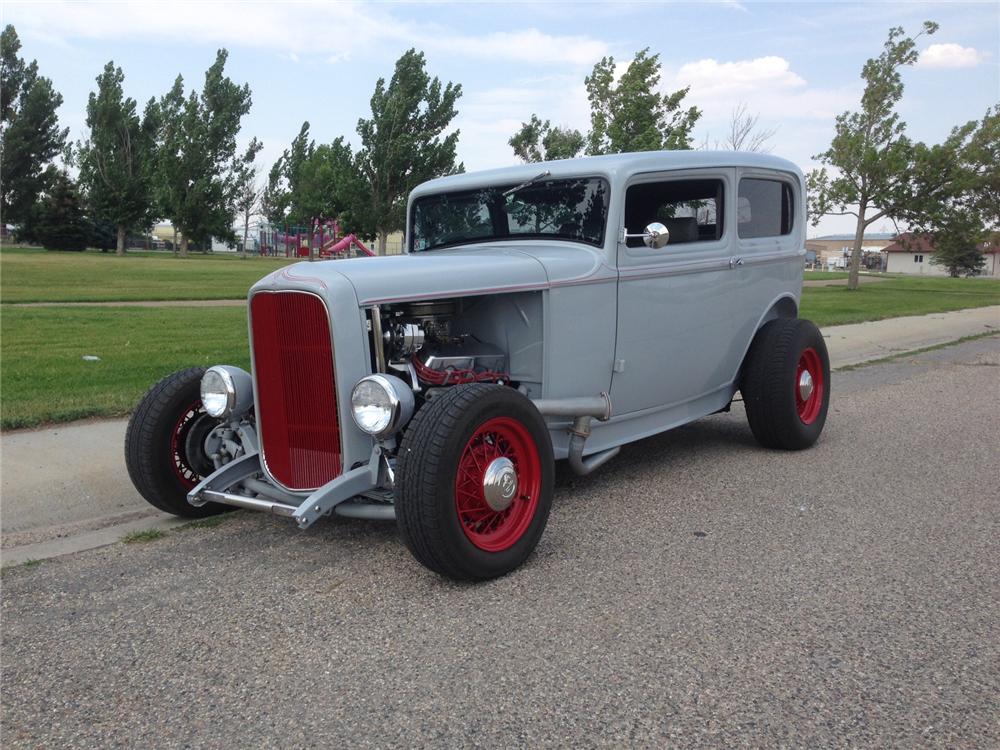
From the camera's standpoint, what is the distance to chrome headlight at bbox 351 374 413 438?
141 inches

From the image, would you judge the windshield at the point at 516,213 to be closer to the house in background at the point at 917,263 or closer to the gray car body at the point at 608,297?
the gray car body at the point at 608,297

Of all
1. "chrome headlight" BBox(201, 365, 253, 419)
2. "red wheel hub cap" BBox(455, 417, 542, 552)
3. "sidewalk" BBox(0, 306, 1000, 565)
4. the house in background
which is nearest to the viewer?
"red wheel hub cap" BBox(455, 417, 542, 552)

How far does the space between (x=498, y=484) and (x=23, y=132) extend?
5768 cm

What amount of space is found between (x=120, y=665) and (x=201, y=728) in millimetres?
582

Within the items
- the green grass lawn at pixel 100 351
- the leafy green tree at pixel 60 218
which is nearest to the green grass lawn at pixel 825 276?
the green grass lawn at pixel 100 351

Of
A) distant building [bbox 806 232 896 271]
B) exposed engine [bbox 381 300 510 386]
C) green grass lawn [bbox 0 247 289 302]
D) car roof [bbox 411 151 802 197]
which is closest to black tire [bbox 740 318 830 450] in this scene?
car roof [bbox 411 151 802 197]

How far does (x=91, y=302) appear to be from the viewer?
16016 millimetres

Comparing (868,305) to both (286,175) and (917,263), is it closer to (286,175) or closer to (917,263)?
(286,175)

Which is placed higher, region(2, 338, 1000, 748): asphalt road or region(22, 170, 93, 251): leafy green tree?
region(22, 170, 93, 251): leafy green tree

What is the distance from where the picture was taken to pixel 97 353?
9102 millimetres

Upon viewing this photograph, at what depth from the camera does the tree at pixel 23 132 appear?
51312mm

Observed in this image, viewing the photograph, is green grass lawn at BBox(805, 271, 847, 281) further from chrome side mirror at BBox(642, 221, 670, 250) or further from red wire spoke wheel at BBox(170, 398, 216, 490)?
red wire spoke wheel at BBox(170, 398, 216, 490)

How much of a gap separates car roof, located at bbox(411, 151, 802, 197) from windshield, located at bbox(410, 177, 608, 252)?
5cm

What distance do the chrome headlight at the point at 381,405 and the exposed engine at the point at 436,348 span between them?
35 centimetres
